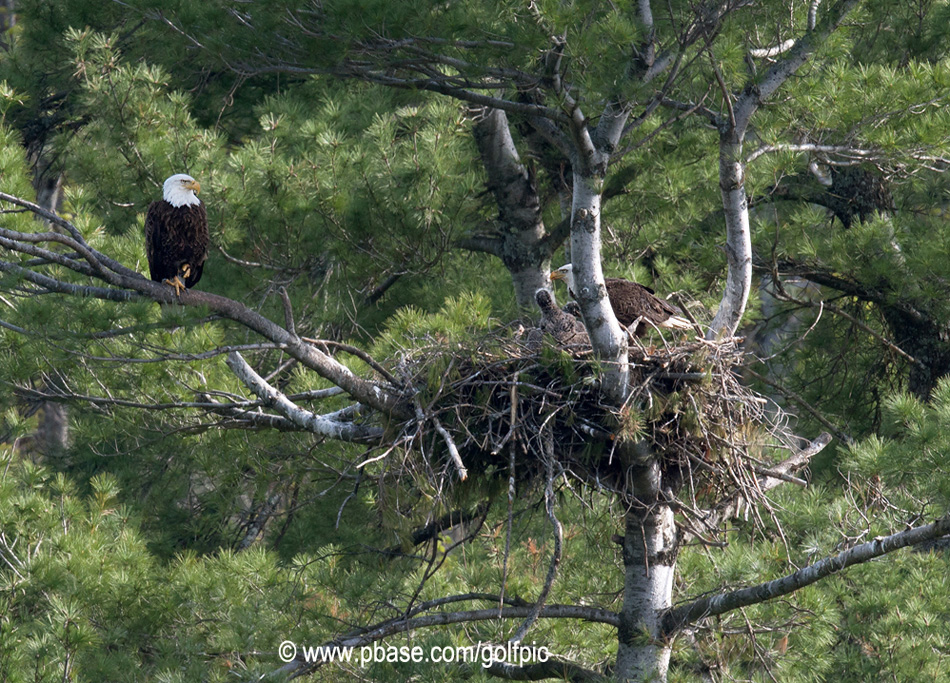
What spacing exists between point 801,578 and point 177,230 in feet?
10.9

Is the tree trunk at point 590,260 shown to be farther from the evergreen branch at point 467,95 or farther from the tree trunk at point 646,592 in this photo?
the tree trunk at point 646,592

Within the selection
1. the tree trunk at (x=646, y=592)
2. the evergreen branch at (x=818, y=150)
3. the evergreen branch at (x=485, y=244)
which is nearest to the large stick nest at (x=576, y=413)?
the tree trunk at (x=646, y=592)

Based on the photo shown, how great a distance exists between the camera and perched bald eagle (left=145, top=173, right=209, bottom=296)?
17.7 feet

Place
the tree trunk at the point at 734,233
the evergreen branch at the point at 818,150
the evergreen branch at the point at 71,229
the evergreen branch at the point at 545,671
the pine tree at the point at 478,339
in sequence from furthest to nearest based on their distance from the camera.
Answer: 1. the evergreen branch at the point at 545,671
2. the evergreen branch at the point at 818,150
3. the tree trunk at the point at 734,233
4. the pine tree at the point at 478,339
5. the evergreen branch at the point at 71,229

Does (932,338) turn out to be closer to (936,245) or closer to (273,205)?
(936,245)

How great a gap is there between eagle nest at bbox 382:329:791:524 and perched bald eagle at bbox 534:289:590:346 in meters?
0.25

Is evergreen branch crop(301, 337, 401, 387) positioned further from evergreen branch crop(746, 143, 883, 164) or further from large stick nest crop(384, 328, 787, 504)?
evergreen branch crop(746, 143, 883, 164)

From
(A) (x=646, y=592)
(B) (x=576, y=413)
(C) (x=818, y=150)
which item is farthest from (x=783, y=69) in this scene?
(A) (x=646, y=592)

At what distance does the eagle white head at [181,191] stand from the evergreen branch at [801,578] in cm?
309

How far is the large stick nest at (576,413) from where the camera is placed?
14.3 feet

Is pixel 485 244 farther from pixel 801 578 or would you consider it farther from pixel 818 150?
pixel 801 578

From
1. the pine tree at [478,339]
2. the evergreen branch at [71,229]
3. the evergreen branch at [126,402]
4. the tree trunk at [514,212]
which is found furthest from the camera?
the tree trunk at [514,212]

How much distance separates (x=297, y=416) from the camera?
490cm

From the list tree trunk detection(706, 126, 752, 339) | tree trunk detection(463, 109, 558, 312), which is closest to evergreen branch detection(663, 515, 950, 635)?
tree trunk detection(706, 126, 752, 339)
